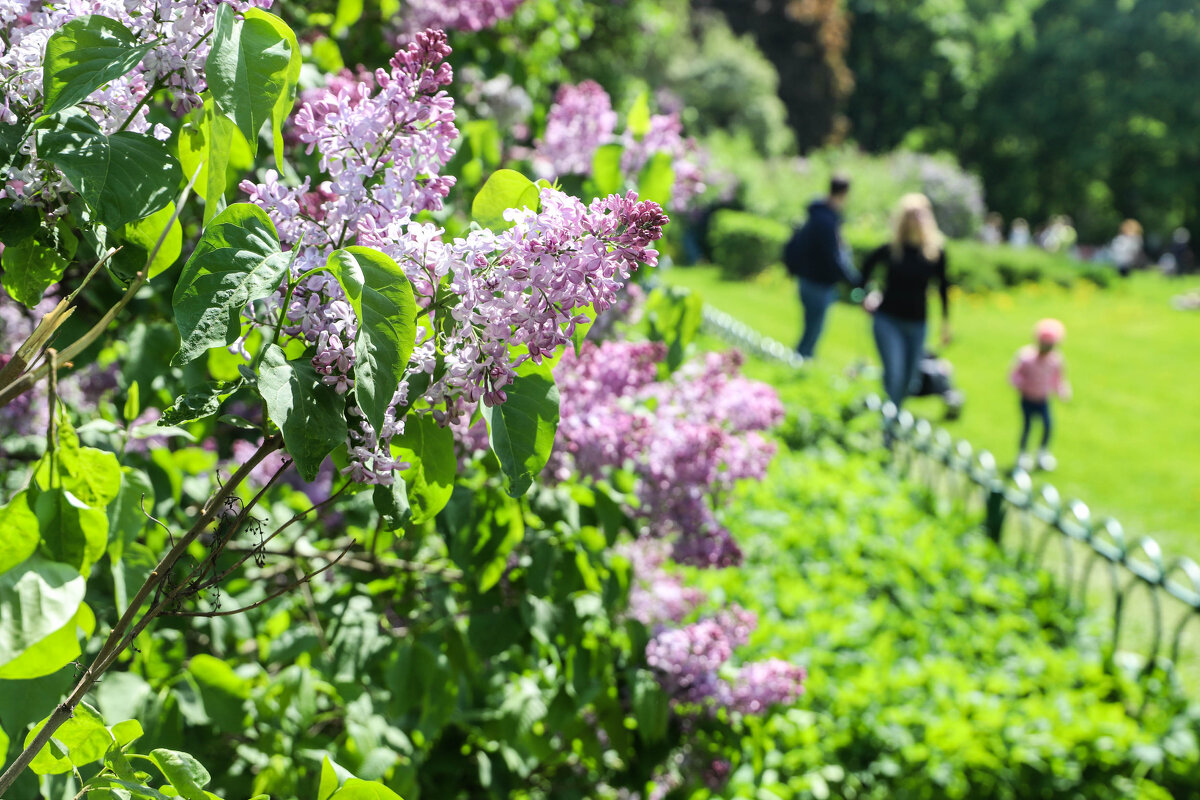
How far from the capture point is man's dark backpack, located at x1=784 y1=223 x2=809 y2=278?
9734mm

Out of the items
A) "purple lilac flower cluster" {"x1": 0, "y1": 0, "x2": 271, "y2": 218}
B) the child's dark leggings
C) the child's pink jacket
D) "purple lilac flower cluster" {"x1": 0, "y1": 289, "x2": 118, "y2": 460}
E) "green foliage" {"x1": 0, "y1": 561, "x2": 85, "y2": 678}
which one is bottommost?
the child's dark leggings

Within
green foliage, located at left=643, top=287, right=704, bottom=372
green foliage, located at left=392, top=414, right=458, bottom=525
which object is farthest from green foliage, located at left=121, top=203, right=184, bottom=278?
green foliage, located at left=643, top=287, right=704, bottom=372

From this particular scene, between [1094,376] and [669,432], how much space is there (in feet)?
42.8

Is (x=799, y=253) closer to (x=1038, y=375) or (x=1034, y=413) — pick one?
(x=1038, y=375)

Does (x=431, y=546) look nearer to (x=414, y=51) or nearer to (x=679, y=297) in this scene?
(x=679, y=297)

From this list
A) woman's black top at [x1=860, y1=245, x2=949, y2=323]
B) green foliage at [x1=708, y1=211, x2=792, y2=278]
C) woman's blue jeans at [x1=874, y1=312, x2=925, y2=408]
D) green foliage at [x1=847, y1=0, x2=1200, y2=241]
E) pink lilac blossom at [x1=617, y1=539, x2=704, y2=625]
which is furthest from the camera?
green foliage at [x1=847, y1=0, x2=1200, y2=241]

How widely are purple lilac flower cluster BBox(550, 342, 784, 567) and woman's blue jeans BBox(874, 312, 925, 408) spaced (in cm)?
607

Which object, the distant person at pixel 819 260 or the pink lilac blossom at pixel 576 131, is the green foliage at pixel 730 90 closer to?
the distant person at pixel 819 260

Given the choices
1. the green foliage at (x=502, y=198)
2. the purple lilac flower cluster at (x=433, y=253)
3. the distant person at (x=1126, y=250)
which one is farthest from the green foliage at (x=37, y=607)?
the distant person at (x=1126, y=250)

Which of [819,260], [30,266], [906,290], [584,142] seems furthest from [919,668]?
[819,260]

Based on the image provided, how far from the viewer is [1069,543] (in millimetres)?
5555

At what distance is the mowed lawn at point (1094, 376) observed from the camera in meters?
8.70

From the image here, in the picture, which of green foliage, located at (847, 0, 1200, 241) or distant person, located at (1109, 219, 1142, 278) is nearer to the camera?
distant person, located at (1109, 219, 1142, 278)

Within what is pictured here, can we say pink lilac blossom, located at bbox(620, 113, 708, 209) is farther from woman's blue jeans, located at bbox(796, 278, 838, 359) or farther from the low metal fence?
woman's blue jeans, located at bbox(796, 278, 838, 359)
